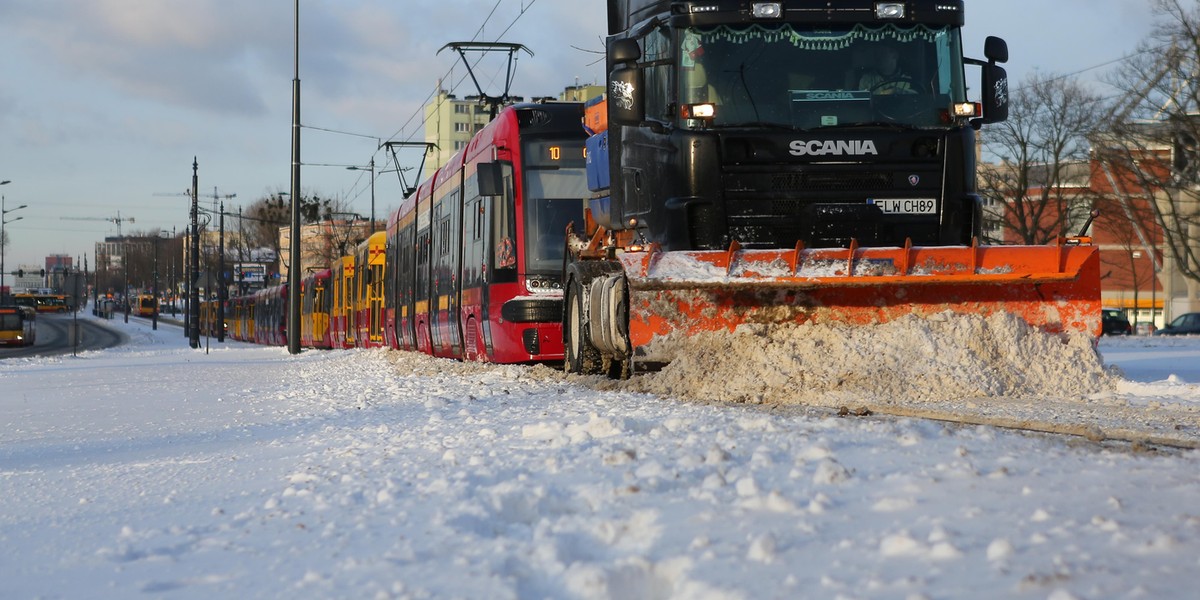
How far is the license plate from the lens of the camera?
1096 centimetres

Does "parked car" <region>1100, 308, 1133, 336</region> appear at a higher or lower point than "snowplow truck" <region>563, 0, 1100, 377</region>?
lower

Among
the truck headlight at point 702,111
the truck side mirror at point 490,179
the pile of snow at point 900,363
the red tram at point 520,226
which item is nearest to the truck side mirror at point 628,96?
the truck headlight at point 702,111

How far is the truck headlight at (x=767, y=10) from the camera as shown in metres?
11.1

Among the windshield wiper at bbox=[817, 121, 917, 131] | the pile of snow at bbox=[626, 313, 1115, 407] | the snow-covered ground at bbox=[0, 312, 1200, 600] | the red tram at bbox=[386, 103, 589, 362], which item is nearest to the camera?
the snow-covered ground at bbox=[0, 312, 1200, 600]

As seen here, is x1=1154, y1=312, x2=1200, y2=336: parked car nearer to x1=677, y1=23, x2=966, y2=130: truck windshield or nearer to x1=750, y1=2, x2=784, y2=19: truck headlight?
x1=677, y1=23, x2=966, y2=130: truck windshield

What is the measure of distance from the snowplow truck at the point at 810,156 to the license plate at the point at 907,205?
11 millimetres

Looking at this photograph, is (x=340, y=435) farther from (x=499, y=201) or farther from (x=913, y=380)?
(x=499, y=201)

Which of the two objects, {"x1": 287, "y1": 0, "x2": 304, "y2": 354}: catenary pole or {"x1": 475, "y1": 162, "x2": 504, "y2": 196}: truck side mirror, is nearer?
{"x1": 475, "y1": 162, "x2": 504, "y2": 196}: truck side mirror

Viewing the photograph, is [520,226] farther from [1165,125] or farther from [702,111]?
[1165,125]

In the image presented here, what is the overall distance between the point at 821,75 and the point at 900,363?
7.76ft

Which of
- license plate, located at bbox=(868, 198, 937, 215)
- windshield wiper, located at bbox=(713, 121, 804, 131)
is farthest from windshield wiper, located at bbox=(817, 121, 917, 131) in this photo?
license plate, located at bbox=(868, 198, 937, 215)

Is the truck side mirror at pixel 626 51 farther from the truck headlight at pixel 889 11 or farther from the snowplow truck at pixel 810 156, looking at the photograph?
the truck headlight at pixel 889 11

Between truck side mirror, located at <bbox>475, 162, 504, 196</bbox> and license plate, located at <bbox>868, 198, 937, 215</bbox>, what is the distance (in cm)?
661

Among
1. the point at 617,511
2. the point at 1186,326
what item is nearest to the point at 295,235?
the point at 617,511
